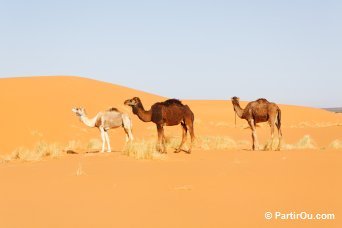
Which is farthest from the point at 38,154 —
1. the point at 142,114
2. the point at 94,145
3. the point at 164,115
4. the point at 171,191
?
the point at 171,191

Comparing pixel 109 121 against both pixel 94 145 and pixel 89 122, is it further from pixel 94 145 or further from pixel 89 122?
pixel 94 145

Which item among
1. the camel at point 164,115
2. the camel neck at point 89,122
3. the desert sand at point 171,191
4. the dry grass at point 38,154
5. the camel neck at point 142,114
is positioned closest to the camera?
the desert sand at point 171,191

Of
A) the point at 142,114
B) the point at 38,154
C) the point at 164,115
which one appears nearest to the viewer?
the point at 38,154

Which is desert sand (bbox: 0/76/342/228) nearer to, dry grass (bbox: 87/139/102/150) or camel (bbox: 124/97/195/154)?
camel (bbox: 124/97/195/154)

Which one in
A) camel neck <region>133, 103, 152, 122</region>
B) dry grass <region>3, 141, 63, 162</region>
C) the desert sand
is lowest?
the desert sand

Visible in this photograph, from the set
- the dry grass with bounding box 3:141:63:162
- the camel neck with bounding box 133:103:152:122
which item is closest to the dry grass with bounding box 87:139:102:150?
the dry grass with bounding box 3:141:63:162

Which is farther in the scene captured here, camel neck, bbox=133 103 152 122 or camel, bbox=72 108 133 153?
camel, bbox=72 108 133 153

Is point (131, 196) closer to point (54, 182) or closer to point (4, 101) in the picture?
point (54, 182)

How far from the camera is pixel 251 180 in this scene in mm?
8492

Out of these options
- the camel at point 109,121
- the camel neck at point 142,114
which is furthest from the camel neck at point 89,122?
the camel neck at point 142,114

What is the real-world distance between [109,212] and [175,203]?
1.00 meters

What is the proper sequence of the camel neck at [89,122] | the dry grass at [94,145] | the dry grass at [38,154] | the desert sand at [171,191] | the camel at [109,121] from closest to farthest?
the desert sand at [171,191] → the dry grass at [38,154] → the camel at [109,121] → the camel neck at [89,122] → the dry grass at [94,145]

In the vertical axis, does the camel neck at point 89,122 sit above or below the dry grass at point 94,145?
above

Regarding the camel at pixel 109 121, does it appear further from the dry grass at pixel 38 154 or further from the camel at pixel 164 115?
the dry grass at pixel 38 154
